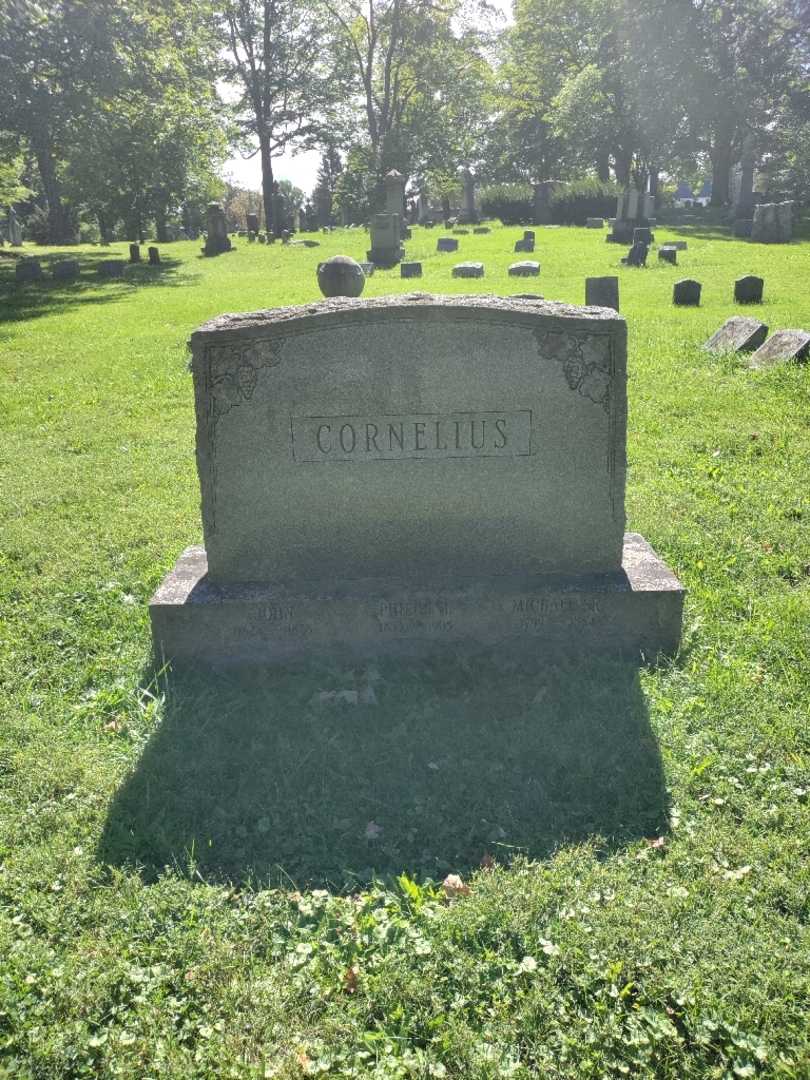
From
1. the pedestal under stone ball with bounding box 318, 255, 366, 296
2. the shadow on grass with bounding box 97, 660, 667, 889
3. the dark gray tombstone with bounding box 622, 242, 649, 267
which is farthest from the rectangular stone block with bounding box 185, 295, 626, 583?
the dark gray tombstone with bounding box 622, 242, 649, 267

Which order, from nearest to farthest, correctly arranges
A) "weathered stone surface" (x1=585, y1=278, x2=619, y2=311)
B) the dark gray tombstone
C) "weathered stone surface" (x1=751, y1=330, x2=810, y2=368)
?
"weathered stone surface" (x1=751, y1=330, x2=810, y2=368), "weathered stone surface" (x1=585, y1=278, x2=619, y2=311), the dark gray tombstone

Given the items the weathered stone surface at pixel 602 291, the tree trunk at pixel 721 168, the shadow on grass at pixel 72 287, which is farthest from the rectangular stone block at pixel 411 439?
the tree trunk at pixel 721 168

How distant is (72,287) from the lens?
2230 cm

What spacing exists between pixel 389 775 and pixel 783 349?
7.94m

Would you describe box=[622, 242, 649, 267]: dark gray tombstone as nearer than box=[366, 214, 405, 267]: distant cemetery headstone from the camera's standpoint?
Yes

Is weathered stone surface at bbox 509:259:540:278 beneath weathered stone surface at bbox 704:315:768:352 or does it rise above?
above

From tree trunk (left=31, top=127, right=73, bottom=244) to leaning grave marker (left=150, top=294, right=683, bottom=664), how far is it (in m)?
21.3

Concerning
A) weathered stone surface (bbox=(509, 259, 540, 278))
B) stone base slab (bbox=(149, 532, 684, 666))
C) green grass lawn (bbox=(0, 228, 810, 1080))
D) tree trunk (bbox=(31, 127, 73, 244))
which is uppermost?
tree trunk (bbox=(31, 127, 73, 244))

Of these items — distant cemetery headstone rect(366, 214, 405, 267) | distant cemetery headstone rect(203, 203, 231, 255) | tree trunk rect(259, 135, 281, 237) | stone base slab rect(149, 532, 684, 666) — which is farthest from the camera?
tree trunk rect(259, 135, 281, 237)

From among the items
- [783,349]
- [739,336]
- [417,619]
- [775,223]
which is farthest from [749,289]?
[775,223]

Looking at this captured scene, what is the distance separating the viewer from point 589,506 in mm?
4121

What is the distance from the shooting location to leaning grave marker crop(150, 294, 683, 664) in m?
3.89

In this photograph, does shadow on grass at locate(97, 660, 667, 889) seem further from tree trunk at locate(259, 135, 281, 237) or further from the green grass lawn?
tree trunk at locate(259, 135, 281, 237)

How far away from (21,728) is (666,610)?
9.85 feet
